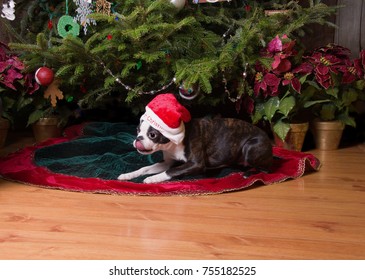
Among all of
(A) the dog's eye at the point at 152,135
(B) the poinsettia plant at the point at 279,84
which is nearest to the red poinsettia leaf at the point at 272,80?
(B) the poinsettia plant at the point at 279,84

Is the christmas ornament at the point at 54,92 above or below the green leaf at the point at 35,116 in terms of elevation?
above

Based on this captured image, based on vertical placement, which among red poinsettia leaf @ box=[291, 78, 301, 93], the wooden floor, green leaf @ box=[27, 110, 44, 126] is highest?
red poinsettia leaf @ box=[291, 78, 301, 93]

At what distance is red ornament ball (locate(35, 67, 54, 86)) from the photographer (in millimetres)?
2367

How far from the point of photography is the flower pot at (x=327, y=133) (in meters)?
2.51

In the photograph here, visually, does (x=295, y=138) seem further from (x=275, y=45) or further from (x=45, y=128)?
(x=45, y=128)

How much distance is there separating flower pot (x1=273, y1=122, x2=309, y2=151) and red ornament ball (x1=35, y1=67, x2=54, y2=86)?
1.22 meters

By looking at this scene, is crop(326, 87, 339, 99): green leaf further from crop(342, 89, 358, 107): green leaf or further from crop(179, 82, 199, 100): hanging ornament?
crop(179, 82, 199, 100): hanging ornament

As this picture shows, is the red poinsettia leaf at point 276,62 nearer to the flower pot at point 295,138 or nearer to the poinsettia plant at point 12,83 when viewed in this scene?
the flower pot at point 295,138

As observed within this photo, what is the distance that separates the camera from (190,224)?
1.47 metres

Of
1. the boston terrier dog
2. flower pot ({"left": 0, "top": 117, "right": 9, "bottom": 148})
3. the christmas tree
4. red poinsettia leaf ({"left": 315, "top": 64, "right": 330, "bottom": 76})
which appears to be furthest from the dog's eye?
flower pot ({"left": 0, "top": 117, "right": 9, "bottom": 148})

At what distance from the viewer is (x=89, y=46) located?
2240 mm

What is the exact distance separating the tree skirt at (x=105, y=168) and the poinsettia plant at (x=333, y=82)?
0.36 m

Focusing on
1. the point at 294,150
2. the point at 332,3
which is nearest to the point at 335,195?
the point at 294,150

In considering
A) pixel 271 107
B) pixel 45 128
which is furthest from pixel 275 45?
pixel 45 128
